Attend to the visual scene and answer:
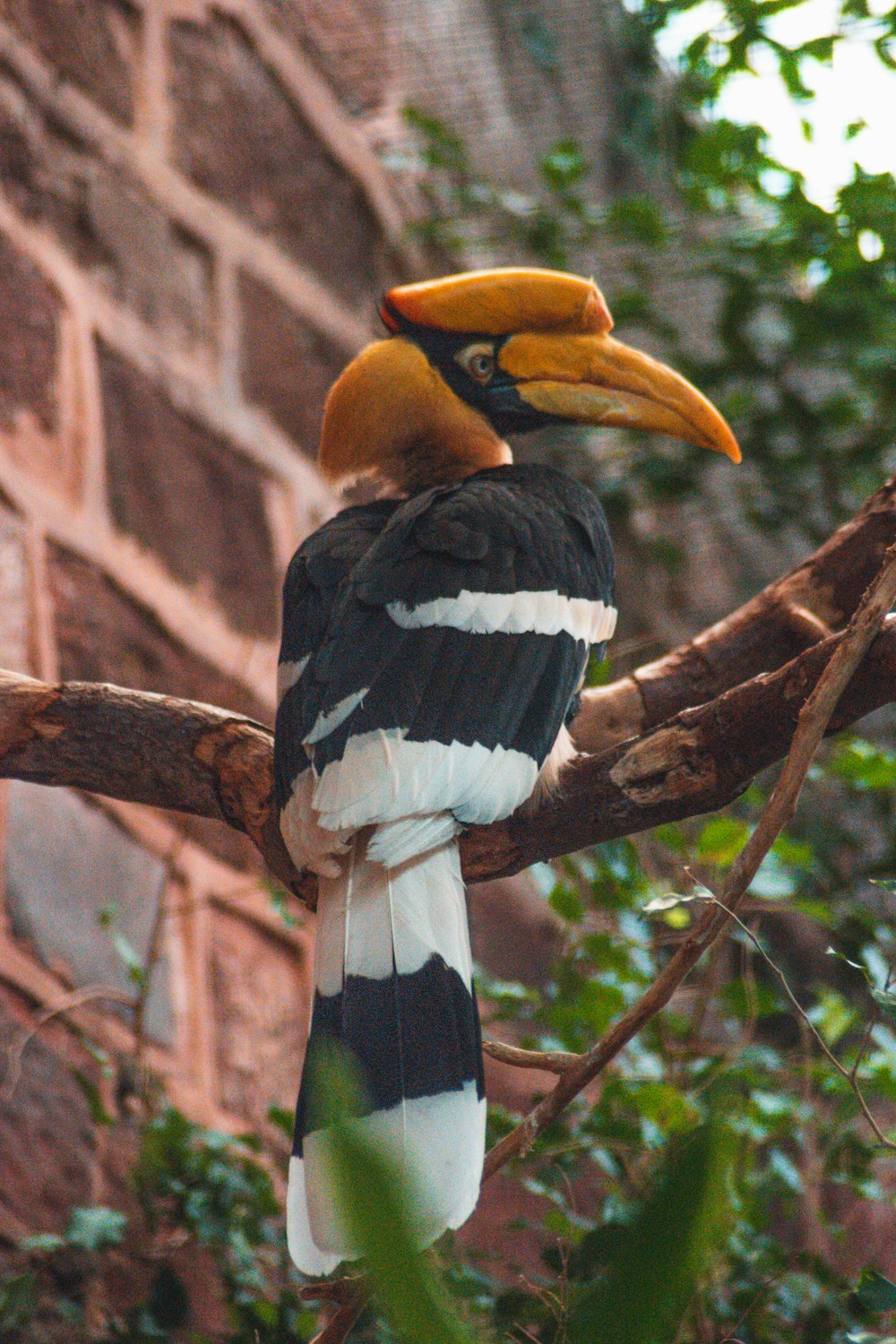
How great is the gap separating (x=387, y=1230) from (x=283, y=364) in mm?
2087

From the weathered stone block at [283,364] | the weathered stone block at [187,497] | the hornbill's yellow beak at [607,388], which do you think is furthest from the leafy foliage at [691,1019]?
the weathered stone block at [187,497]

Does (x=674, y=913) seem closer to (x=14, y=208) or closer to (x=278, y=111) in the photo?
(x=14, y=208)

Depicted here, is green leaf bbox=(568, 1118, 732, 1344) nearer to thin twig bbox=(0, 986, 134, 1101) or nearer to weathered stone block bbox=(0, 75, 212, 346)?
thin twig bbox=(0, 986, 134, 1101)

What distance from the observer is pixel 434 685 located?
1.06 m

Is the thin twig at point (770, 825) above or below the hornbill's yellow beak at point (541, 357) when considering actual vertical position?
below

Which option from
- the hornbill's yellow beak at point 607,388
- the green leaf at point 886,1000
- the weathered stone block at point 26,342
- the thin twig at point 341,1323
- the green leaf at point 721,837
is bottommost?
the thin twig at point 341,1323

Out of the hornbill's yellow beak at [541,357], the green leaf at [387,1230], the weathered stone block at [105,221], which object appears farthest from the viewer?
the weathered stone block at [105,221]

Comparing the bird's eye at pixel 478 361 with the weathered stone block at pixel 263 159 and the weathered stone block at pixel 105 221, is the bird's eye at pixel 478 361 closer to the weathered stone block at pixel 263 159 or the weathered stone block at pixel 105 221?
the weathered stone block at pixel 105 221

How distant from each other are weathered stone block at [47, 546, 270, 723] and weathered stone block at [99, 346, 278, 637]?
0.11 metres

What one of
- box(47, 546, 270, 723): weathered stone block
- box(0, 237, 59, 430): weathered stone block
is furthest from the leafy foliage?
box(0, 237, 59, 430): weathered stone block

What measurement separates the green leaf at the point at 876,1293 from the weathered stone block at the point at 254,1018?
0.98 metres

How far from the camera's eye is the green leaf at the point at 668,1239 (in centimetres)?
29

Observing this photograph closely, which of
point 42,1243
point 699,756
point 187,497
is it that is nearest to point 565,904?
point 699,756

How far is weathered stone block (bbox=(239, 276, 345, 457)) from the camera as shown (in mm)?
2205
